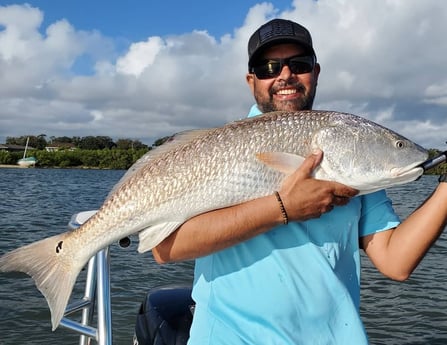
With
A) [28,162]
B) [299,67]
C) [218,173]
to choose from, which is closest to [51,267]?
[218,173]

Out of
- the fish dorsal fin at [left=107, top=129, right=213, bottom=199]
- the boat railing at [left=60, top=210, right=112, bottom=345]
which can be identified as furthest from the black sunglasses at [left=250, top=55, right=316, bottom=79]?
the boat railing at [left=60, top=210, right=112, bottom=345]

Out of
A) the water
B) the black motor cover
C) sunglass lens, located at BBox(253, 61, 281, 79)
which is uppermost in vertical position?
sunglass lens, located at BBox(253, 61, 281, 79)

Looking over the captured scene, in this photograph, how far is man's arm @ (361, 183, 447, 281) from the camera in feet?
8.07

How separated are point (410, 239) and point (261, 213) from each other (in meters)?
0.80

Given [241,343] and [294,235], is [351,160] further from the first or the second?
[241,343]

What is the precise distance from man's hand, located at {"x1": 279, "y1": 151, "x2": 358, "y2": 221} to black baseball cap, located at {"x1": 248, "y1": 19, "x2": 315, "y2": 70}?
68 cm

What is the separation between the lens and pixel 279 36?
8.88 feet

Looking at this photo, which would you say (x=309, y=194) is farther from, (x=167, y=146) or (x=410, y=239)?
(x=167, y=146)

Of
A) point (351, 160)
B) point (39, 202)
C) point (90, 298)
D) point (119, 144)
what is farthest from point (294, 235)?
point (119, 144)

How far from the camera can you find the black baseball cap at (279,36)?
2.71m

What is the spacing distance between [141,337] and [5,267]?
1.65 metres

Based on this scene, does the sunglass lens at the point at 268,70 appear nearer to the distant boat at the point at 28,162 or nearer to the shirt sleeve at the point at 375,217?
the shirt sleeve at the point at 375,217

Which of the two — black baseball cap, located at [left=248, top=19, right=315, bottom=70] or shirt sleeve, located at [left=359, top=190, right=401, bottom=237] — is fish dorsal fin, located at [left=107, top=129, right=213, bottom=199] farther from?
shirt sleeve, located at [left=359, top=190, right=401, bottom=237]

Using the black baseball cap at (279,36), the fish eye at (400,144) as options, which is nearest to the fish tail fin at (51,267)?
the black baseball cap at (279,36)
